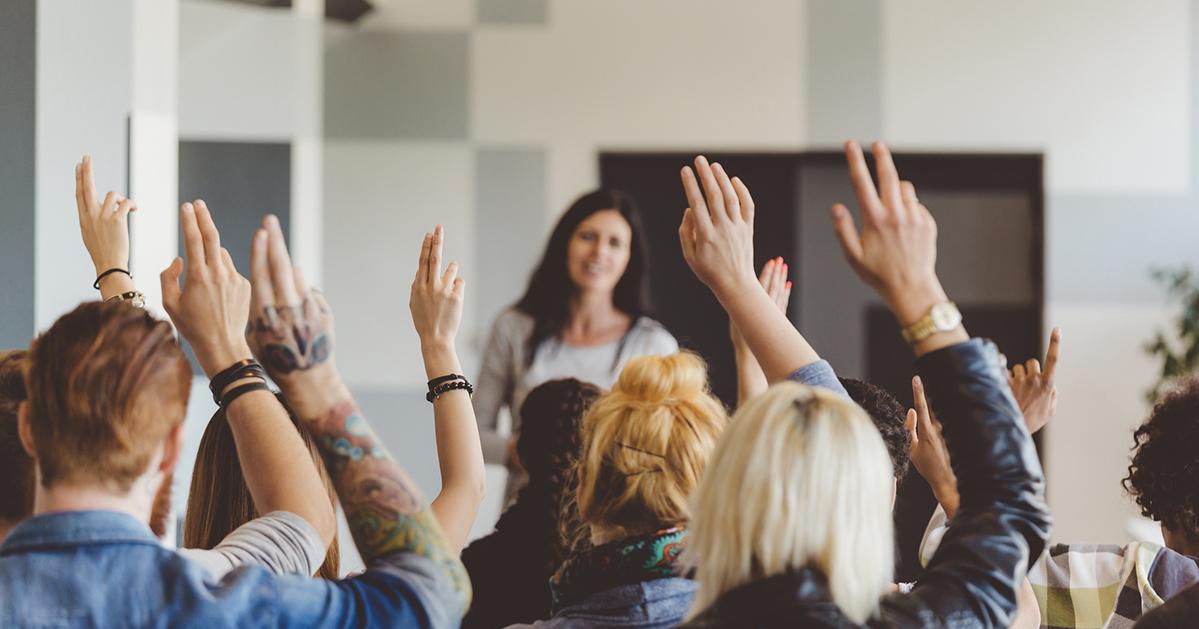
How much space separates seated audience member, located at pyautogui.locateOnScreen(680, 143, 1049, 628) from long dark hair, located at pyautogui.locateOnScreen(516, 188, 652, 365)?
87.7 inches

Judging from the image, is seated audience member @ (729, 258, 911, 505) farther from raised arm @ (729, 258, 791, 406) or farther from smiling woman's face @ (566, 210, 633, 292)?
smiling woman's face @ (566, 210, 633, 292)

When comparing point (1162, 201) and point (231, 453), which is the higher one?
point (1162, 201)

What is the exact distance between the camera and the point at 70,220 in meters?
2.68

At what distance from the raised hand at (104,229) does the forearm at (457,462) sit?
453 millimetres

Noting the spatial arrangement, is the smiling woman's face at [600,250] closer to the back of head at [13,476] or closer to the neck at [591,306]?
the neck at [591,306]

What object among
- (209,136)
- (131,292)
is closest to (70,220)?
(209,136)

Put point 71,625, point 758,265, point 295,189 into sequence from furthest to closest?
point 758,265, point 295,189, point 71,625

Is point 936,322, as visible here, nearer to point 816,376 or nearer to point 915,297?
point 915,297

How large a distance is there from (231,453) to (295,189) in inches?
120

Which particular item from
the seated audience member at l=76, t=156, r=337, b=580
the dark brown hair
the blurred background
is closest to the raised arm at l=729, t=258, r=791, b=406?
the dark brown hair

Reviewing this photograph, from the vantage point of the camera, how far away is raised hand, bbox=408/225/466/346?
147cm

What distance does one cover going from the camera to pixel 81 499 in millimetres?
860

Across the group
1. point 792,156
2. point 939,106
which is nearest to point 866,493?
point 792,156

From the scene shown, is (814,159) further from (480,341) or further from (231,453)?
(231,453)
